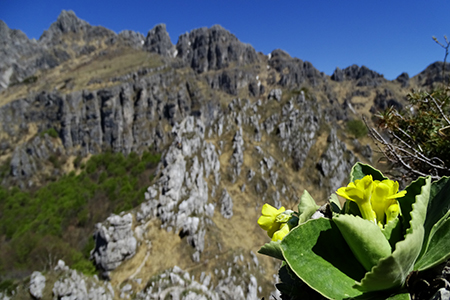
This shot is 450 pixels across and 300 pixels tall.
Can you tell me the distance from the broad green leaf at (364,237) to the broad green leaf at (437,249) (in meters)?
0.21

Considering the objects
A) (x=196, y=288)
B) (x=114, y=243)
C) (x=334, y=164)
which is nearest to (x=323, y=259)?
(x=196, y=288)

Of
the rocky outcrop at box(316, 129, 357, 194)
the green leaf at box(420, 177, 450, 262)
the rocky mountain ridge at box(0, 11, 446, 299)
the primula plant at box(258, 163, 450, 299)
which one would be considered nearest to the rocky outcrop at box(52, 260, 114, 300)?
the rocky mountain ridge at box(0, 11, 446, 299)

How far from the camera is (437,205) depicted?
1.08m

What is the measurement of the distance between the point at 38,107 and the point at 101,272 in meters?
61.9

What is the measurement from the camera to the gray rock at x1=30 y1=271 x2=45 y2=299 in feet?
38.2

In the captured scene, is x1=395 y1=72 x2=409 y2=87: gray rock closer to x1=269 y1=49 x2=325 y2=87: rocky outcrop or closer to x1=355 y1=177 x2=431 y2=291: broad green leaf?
x1=269 y1=49 x2=325 y2=87: rocky outcrop

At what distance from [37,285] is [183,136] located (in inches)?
1031

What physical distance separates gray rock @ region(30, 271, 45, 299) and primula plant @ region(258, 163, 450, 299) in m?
16.0

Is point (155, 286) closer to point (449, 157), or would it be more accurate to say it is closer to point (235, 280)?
point (235, 280)

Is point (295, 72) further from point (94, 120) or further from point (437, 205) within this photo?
point (437, 205)

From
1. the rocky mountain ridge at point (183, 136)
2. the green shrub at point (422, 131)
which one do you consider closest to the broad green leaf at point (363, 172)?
the green shrub at point (422, 131)

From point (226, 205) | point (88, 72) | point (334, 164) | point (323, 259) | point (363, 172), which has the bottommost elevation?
point (226, 205)

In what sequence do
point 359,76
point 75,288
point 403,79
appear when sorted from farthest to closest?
point 359,76, point 403,79, point 75,288

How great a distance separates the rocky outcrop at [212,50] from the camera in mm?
97000
